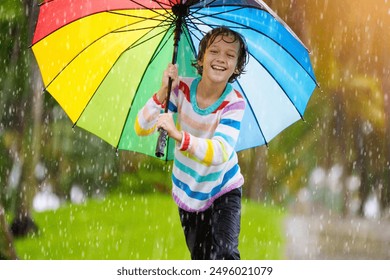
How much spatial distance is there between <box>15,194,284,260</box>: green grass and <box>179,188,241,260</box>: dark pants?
56cm

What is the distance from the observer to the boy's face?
315 cm

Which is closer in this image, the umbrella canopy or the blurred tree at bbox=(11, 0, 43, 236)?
the umbrella canopy

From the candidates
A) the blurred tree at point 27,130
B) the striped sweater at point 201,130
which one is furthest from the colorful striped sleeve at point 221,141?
the blurred tree at point 27,130

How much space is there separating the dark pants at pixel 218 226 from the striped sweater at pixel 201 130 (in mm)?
40

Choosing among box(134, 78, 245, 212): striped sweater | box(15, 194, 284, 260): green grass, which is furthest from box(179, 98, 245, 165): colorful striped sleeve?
box(15, 194, 284, 260): green grass

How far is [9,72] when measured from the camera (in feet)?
12.8

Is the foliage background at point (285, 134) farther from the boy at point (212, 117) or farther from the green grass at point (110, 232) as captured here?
the boy at point (212, 117)

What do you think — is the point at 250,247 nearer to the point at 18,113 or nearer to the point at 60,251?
the point at 60,251

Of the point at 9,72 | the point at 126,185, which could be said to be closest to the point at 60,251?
the point at 126,185

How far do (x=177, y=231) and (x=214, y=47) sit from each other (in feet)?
3.90

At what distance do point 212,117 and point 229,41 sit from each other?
388 mm

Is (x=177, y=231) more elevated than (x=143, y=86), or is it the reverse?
(x=143, y=86)

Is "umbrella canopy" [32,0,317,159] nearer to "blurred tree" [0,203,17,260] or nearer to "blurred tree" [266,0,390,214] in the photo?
"blurred tree" [266,0,390,214]

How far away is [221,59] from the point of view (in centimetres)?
315
